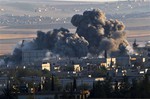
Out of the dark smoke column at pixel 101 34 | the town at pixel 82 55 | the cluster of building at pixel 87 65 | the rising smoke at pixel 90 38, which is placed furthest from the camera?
the dark smoke column at pixel 101 34

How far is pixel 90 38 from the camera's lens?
102875mm

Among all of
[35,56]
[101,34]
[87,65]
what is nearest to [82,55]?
[101,34]

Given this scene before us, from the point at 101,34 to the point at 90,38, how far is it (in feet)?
3.54

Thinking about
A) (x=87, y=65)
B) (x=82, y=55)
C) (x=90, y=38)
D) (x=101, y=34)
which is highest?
(x=101, y=34)

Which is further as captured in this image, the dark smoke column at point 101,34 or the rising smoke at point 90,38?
the dark smoke column at point 101,34

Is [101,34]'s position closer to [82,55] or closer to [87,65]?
[82,55]

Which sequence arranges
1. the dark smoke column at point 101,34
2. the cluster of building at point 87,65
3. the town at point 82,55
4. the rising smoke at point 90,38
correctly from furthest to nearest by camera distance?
the dark smoke column at point 101,34
the rising smoke at point 90,38
the town at point 82,55
the cluster of building at point 87,65

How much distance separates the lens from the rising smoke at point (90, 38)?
332 feet

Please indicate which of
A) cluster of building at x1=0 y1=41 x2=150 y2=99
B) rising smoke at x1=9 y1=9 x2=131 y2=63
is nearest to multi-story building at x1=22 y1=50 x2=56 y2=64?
cluster of building at x1=0 y1=41 x2=150 y2=99

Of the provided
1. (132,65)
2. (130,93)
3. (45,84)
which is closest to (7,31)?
(132,65)

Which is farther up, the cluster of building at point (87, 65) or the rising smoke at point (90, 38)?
the rising smoke at point (90, 38)

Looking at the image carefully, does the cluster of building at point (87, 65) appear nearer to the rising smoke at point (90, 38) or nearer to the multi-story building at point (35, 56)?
the multi-story building at point (35, 56)

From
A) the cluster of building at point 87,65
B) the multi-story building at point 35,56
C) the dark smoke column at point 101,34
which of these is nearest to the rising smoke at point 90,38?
the dark smoke column at point 101,34

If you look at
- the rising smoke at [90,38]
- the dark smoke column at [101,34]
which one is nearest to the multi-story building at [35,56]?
the rising smoke at [90,38]
